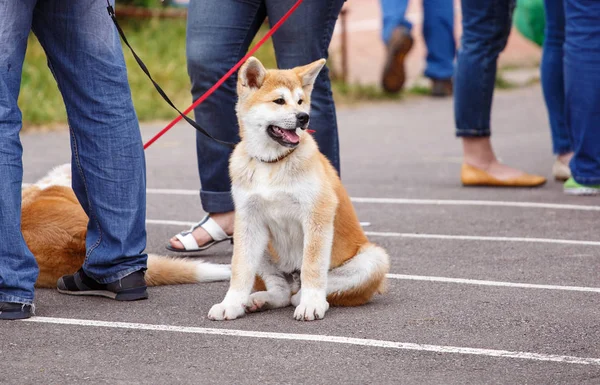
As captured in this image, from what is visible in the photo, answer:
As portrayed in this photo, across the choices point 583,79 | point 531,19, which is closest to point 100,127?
point 583,79

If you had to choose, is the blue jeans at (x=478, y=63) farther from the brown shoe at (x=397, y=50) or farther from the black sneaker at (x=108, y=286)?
the brown shoe at (x=397, y=50)

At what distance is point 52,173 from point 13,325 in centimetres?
164

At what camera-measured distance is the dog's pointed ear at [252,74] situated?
397cm

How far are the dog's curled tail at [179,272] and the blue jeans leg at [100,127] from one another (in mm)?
236

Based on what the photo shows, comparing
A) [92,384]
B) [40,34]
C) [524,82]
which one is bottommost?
[524,82]

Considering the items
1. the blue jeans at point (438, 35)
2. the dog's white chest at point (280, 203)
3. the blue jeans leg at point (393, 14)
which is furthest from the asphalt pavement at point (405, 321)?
the blue jeans at point (438, 35)

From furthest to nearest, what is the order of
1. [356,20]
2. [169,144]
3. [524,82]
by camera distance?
[356,20], [524,82], [169,144]

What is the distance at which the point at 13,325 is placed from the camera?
152 inches

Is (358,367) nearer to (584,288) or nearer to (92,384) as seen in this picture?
(92,384)

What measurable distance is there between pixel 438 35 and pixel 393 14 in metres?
0.69

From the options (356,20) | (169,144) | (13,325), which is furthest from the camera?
(356,20)

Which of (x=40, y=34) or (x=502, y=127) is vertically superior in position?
(x=40, y=34)

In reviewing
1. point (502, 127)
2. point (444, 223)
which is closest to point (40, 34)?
point (444, 223)

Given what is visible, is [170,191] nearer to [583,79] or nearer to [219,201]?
[219,201]
